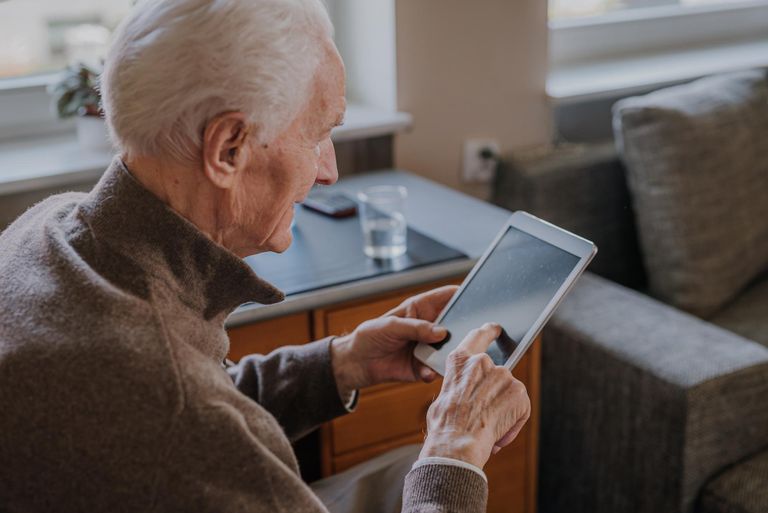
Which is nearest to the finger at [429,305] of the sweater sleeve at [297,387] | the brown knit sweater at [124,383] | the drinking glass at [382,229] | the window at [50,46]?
the sweater sleeve at [297,387]

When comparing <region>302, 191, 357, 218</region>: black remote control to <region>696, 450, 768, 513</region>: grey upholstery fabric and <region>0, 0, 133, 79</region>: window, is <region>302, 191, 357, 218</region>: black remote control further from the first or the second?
<region>696, 450, 768, 513</region>: grey upholstery fabric

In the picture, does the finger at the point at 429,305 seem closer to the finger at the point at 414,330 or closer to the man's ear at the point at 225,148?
the finger at the point at 414,330

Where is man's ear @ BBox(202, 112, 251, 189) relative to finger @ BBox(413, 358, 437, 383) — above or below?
above

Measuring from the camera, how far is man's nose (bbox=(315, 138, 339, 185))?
1090 millimetres

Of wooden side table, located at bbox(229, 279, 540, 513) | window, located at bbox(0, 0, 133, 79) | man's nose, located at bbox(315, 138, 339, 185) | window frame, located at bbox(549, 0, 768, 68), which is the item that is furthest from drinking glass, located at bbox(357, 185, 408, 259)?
window frame, located at bbox(549, 0, 768, 68)

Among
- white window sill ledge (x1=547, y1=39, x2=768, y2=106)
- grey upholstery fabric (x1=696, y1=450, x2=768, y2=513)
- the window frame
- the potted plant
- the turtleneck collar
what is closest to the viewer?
the turtleneck collar

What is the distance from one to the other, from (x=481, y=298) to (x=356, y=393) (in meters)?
0.22

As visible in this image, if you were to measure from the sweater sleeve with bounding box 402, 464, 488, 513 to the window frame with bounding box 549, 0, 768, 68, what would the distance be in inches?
64.9

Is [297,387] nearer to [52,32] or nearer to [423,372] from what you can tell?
[423,372]

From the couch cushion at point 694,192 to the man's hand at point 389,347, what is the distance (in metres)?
0.81

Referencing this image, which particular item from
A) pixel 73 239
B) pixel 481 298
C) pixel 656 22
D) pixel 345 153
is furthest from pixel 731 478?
pixel 656 22

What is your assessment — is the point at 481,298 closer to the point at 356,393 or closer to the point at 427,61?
the point at 356,393

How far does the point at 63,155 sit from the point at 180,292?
0.99 meters

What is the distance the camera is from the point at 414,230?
1.67m
